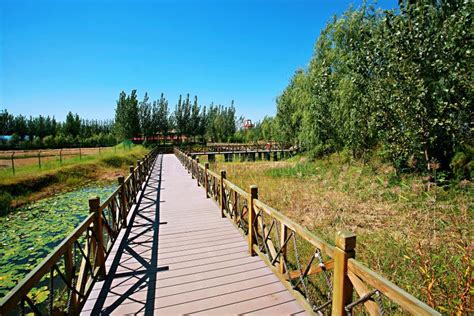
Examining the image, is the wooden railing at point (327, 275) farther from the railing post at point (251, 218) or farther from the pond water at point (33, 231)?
the pond water at point (33, 231)

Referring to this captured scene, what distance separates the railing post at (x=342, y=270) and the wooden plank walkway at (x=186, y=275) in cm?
83

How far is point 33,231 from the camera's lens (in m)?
6.69

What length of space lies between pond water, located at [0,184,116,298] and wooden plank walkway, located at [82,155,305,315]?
2.19 metres

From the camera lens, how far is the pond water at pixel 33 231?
4.68 meters

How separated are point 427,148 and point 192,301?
7.55 meters

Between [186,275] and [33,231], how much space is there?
6.30m

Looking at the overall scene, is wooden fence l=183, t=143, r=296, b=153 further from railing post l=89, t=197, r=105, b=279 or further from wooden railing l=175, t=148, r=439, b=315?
railing post l=89, t=197, r=105, b=279

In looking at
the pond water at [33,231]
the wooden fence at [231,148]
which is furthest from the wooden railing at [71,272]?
the wooden fence at [231,148]

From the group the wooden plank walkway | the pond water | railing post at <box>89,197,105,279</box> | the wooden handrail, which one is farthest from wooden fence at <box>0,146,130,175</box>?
the wooden handrail

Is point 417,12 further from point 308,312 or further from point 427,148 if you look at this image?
point 308,312

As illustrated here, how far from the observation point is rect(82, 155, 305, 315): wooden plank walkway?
252cm

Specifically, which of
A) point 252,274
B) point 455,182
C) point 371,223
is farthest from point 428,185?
point 252,274

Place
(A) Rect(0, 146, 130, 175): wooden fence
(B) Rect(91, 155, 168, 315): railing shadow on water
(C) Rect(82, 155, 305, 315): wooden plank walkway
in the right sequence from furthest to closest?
1. (A) Rect(0, 146, 130, 175): wooden fence
2. (B) Rect(91, 155, 168, 315): railing shadow on water
3. (C) Rect(82, 155, 305, 315): wooden plank walkway

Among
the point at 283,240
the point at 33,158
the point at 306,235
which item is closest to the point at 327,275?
the point at 306,235
